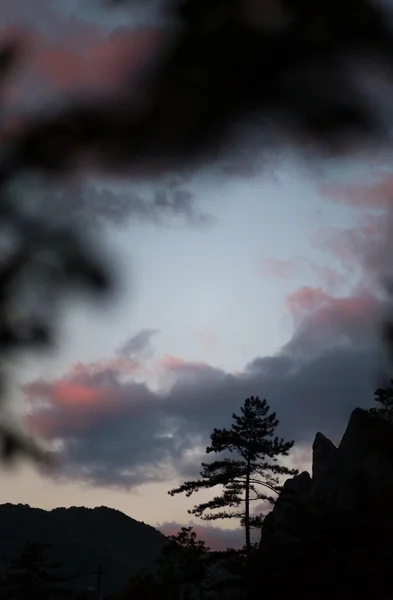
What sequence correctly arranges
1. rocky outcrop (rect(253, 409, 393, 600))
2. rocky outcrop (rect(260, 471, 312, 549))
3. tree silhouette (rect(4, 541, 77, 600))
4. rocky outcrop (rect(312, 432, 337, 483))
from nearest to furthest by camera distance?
rocky outcrop (rect(253, 409, 393, 600)) < rocky outcrop (rect(260, 471, 312, 549)) < rocky outcrop (rect(312, 432, 337, 483)) < tree silhouette (rect(4, 541, 77, 600))

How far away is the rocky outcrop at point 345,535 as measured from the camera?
87.3 ft

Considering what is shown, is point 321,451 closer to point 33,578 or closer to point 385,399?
point 385,399

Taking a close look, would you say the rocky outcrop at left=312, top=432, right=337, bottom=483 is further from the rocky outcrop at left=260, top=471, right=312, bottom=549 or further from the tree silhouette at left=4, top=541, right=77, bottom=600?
the tree silhouette at left=4, top=541, right=77, bottom=600

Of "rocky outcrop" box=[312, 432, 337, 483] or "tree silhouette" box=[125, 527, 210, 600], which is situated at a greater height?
"rocky outcrop" box=[312, 432, 337, 483]

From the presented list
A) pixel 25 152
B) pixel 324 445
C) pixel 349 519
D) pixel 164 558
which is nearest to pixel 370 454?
pixel 349 519

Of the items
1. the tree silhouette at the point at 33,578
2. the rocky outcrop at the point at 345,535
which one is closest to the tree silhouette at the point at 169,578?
the tree silhouette at the point at 33,578

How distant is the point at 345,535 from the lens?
99.5ft

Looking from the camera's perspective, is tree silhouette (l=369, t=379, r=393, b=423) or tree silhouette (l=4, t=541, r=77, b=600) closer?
tree silhouette (l=369, t=379, r=393, b=423)

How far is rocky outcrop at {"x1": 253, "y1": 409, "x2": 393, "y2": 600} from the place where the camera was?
26609 millimetres

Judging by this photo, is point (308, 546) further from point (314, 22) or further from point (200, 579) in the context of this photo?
point (314, 22)

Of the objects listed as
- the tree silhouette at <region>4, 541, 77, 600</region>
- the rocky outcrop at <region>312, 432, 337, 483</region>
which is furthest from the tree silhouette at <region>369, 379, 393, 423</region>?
the tree silhouette at <region>4, 541, 77, 600</region>

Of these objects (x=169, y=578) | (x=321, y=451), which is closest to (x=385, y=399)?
(x=321, y=451)

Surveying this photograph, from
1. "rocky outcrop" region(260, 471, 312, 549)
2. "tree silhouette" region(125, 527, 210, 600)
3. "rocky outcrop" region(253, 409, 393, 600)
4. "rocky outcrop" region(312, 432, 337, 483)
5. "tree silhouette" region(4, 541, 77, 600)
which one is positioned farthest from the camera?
"tree silhouette" region(4, 541, 77, 600)

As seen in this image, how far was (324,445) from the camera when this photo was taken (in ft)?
181
